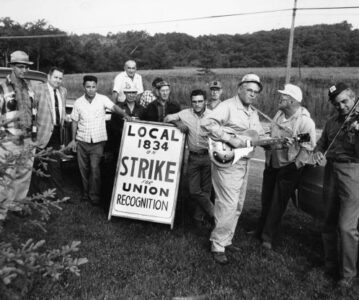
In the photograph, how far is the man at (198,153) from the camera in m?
5.59

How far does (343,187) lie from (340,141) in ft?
1.62

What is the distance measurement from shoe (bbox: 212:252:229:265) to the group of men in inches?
0.6

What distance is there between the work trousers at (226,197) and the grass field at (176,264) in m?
0.25

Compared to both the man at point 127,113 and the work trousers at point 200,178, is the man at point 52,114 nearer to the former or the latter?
the man at point 127,113

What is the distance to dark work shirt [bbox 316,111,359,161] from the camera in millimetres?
3993

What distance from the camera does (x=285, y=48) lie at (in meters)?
53.2

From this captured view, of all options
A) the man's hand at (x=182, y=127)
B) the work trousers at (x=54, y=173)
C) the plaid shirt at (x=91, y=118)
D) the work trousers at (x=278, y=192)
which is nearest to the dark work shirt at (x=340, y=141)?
the work trousers at (x=278, y=192)

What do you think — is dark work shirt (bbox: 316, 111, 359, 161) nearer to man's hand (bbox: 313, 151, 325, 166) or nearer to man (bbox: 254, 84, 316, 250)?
man's hand (bbox: 313, 151, 325, 166)

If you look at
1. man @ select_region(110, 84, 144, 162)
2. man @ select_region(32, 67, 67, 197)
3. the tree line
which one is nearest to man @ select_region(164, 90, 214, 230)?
man @ select_region(110, 84, 144, 162)

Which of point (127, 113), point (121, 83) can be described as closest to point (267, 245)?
point (127, 113)

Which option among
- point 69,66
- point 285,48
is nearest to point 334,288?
point 285,48

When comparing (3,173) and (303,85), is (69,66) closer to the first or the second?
(303,85)

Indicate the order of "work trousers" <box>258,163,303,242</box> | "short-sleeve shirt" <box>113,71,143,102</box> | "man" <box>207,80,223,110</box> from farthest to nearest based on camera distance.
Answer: "short-sleeve shirt" <box>113,71,143,102</box>
"man" <box>207,80,223,110</box>
"work trousers" <box>258,163,303,242</box>

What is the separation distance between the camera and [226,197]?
4.62m
